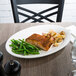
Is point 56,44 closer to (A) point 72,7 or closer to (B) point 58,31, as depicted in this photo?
(B) point 58,31

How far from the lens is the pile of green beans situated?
0.94 m

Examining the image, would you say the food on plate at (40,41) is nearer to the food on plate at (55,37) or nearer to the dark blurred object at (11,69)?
the food on plate at (55,37)

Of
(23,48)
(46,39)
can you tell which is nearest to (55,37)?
(46,39)

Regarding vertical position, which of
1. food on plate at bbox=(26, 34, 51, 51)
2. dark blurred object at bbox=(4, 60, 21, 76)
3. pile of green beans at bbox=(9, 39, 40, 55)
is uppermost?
dark blurred object at bbox=(4, 60, 21, 76)

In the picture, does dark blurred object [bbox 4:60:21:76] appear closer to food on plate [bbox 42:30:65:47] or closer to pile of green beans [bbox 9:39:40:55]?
pile of green beans [bbox 9:39:40:55]

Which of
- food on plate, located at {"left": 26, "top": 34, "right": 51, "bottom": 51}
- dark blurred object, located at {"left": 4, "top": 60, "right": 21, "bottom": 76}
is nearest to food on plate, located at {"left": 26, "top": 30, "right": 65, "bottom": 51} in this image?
food on plate, located at {"left": 26, "top": 34, "right": 51, "bottom": 51}

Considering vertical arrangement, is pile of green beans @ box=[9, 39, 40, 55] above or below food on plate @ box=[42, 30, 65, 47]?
below

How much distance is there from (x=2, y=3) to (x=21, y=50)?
1.64 m

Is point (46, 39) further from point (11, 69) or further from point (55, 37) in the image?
point (11, 69)

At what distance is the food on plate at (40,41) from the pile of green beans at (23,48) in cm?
2

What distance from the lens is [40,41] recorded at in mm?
965

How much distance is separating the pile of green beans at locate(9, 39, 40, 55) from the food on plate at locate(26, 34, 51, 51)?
0.02 m

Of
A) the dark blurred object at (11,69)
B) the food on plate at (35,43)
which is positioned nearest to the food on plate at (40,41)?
the food on plate at (35,43)

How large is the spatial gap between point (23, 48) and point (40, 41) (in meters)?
0.11
